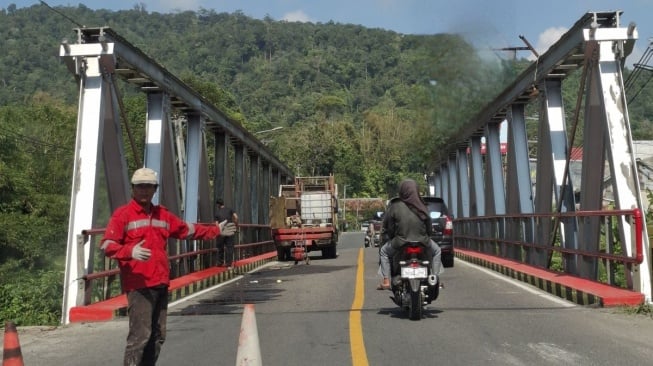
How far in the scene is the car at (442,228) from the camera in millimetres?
19328

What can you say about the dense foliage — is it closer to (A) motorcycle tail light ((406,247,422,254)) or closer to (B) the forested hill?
(B) the forested hill

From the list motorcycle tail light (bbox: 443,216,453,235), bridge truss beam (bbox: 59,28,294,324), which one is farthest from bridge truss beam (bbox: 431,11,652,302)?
bridge truss beam (bbox: 59,28,294,324)

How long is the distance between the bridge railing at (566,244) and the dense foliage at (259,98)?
4.85 m

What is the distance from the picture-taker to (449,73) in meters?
24.6

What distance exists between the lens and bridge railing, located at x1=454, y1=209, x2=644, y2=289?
1077 centimetres

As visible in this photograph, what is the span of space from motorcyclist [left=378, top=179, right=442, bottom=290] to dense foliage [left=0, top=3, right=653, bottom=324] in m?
6.58

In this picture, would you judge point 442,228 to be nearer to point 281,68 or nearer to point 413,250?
point 413,250

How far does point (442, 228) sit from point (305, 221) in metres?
10.9

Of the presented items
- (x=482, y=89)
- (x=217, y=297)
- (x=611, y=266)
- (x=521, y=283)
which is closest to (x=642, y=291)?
(x=611, y=266)

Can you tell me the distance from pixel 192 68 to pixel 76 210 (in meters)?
132

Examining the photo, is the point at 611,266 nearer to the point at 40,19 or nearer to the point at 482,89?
the point at 482,89

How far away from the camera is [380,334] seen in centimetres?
833

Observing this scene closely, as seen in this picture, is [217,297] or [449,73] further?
[449,73]

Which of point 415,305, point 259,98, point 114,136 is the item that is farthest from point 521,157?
point 259,98
